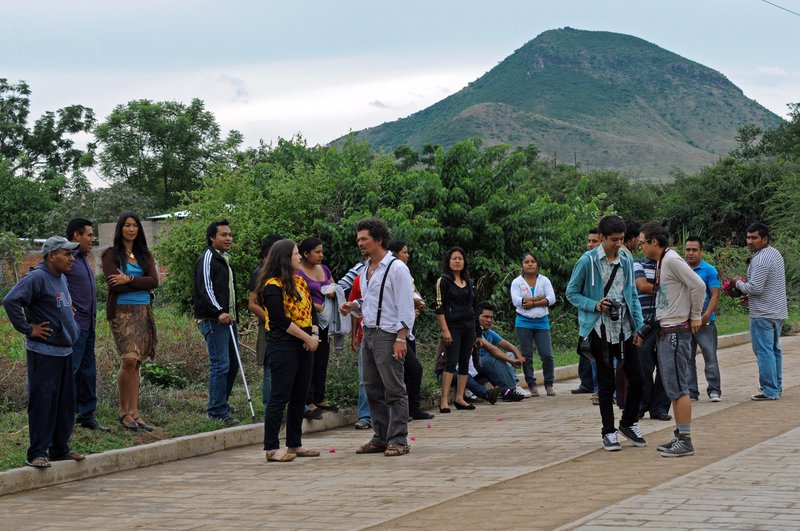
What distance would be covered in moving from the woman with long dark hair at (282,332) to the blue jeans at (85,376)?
183 centimetres

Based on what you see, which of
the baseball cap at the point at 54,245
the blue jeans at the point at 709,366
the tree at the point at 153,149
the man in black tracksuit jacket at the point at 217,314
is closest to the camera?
the baseball cap at the point at 54,245

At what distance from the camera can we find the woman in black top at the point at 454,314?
41.3ft

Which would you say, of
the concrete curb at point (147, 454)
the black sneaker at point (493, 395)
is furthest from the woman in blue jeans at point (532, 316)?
the concrete curb at point (147, 454)

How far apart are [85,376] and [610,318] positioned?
4909 mm

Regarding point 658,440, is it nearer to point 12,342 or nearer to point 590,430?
point 590,430

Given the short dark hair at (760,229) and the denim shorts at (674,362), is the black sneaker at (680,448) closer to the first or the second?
the denim shorts at (674,362)

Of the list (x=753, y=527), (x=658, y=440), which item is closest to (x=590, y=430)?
(x=658, y=440)

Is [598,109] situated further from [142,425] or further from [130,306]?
[142,425]

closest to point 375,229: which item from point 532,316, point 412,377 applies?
point 412,377

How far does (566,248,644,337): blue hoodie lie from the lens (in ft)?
30.7

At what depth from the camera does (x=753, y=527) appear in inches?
237

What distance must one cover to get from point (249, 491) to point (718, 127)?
155m

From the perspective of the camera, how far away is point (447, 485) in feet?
26.1

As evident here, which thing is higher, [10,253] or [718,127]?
[718,127]
